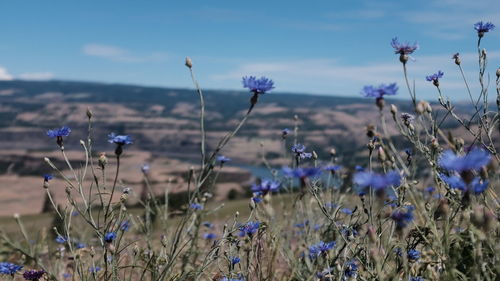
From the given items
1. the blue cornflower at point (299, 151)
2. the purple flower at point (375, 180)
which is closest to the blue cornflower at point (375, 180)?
the purple flower at point (375, 180)

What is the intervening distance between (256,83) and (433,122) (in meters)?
1.38

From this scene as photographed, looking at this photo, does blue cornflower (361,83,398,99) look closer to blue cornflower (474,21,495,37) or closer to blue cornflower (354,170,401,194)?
blue cornflower (354,170,401,194)

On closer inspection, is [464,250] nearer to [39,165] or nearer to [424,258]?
[424,258]

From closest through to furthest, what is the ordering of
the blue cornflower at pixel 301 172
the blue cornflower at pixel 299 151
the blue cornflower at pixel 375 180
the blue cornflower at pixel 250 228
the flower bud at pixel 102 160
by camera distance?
1. the blue cornflower at pixel 375 180
2. the blue cornflower at pixel 301 172
3. the flower bud at pixel 102 160
4. the blue cornflower at pixel 250 228
5. the blue cornflower at pixel 299 151

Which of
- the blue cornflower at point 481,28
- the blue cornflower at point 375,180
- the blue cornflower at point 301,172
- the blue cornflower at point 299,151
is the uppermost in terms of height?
the blue cornflower at point 481,28

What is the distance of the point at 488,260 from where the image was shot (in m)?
3.05

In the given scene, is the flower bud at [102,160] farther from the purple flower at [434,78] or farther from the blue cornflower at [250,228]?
the purple flower at [434,78]

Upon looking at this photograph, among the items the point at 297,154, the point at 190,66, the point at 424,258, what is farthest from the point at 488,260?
the point at 190,66

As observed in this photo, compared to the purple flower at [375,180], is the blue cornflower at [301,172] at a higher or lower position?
lower

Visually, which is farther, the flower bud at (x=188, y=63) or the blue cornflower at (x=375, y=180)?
the flower bud at (x=188, y=63)

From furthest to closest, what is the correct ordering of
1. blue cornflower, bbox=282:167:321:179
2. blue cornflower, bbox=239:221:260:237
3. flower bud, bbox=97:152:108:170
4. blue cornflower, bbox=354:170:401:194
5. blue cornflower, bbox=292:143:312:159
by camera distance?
blue cornflower, bbox=292:143:312:159, blue cornflower, bbox=239:221:260:237, flower bud, bbox=97:152:108:170, blue cornflower, bbox=282:167:321:179, blue cornflower, bbox=354:170:401:194

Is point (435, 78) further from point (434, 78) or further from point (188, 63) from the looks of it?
point (188, 63)

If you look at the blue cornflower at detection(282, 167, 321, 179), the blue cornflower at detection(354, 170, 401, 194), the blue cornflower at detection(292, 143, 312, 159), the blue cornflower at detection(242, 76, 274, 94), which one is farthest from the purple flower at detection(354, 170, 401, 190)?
the blue cornflower at detection(292, 143, 312, 159)

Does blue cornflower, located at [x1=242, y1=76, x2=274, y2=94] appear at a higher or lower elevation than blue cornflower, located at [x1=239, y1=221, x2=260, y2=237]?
higher
